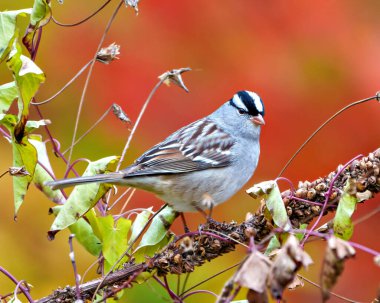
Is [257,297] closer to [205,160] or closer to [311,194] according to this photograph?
[311,194]

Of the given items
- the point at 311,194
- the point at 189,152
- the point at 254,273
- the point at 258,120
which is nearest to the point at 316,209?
the point at 311,194

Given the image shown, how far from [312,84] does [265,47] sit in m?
0.37

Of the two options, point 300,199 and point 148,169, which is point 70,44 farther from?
point 300,199

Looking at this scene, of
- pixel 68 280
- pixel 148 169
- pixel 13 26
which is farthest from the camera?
pixel 68 280

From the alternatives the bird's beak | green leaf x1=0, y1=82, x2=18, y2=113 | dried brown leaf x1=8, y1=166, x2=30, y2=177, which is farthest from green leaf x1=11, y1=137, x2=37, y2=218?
the bird's beak

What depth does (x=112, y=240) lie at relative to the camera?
206 centimetres

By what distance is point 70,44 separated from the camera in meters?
4.42

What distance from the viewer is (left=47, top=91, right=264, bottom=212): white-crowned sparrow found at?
Result: 2729mm

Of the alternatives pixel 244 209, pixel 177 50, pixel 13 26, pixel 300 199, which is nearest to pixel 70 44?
pixel 177 50

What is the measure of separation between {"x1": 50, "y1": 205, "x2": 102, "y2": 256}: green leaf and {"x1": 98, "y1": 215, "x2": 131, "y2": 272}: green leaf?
0.07 m

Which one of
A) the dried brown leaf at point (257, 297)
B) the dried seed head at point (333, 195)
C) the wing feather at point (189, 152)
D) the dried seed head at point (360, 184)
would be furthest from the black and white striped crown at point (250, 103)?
the dried brown leaf at point (257, 297)

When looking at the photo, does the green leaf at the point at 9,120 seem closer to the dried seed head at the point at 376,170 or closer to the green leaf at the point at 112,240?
the green leaf at the point at 112,240

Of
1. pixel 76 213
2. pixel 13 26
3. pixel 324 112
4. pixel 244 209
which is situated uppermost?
pixel 13 26

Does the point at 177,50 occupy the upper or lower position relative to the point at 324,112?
upper
